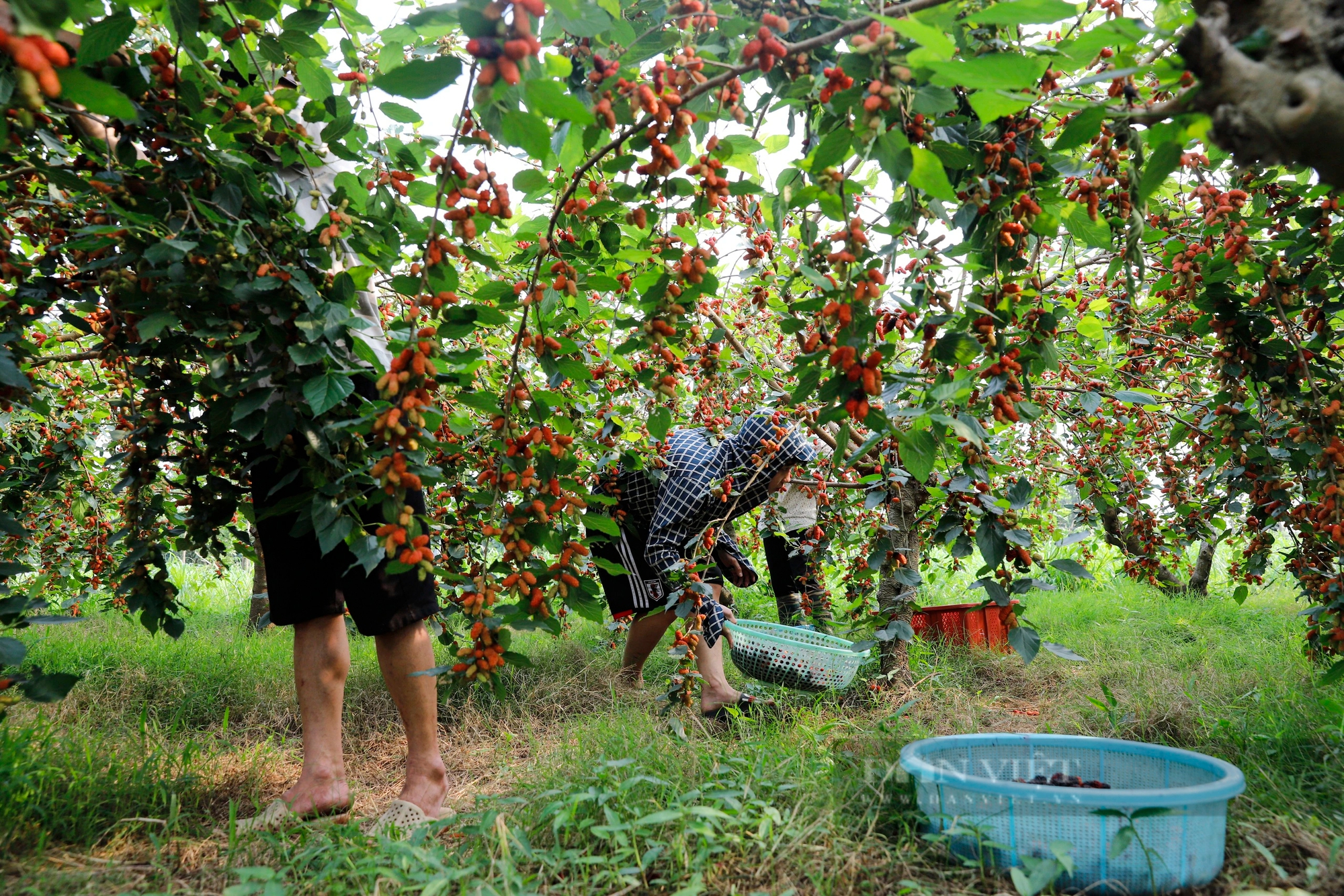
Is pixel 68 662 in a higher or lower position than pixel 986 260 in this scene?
lower

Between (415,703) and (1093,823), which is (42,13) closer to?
(415,703)

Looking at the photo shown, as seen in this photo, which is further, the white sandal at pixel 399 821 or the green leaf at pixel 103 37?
the white sandal at pixel 399 821

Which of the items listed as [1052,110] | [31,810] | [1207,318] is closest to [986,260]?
[1052,110]

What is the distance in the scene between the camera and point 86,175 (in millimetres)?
1528

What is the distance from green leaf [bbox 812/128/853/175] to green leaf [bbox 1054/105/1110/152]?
34cm

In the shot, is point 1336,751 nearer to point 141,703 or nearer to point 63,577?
point 141,703

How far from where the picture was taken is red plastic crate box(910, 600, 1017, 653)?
11.0 feet

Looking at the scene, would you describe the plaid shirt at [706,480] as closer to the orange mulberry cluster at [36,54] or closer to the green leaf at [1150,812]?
the green leaf at [1150,812]

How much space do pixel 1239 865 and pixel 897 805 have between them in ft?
1.89

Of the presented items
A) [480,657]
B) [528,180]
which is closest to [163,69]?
[528,180]

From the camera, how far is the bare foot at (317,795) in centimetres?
172

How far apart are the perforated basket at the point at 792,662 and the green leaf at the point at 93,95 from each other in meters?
2.13

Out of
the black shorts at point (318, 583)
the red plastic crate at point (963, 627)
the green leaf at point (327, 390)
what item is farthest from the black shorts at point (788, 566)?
the green leaf at point (327, 390)

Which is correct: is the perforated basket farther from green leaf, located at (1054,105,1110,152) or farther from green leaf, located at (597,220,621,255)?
green leaf, located at (1054,105,1110,152)
